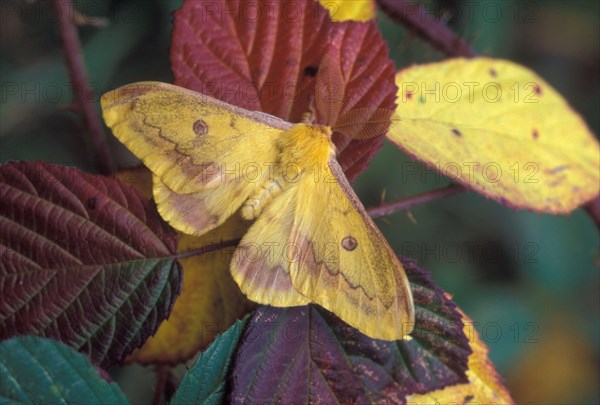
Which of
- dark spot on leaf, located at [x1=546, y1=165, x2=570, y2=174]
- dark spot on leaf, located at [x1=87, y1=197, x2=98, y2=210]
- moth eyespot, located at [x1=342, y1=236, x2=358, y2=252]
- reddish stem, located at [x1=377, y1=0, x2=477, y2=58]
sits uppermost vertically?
reddish stem, located at [x1=377, y1=0, x2=477, y2=58]

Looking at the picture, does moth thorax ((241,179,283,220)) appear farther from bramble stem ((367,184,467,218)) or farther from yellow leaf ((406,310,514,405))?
yellow leaf ((406,310,514,405))

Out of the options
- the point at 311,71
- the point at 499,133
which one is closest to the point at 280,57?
the point at 311,71

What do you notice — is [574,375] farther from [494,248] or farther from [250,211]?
[250,211]

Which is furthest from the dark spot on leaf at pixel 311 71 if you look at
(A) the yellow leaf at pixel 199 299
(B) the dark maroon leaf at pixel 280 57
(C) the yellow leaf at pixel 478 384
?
(C) the yellow leaf at pixel 478 384

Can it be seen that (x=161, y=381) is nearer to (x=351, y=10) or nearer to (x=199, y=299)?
(x=199, y=299)

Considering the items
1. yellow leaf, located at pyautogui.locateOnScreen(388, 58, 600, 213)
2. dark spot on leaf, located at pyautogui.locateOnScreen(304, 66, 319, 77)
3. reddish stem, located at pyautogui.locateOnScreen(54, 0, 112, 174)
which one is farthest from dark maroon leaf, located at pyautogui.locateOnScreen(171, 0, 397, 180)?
reddish stem, located at pyautogui.locateOnScreen(54, 0, 112, 174)

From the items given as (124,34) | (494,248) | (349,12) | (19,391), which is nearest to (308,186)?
(349,12)
